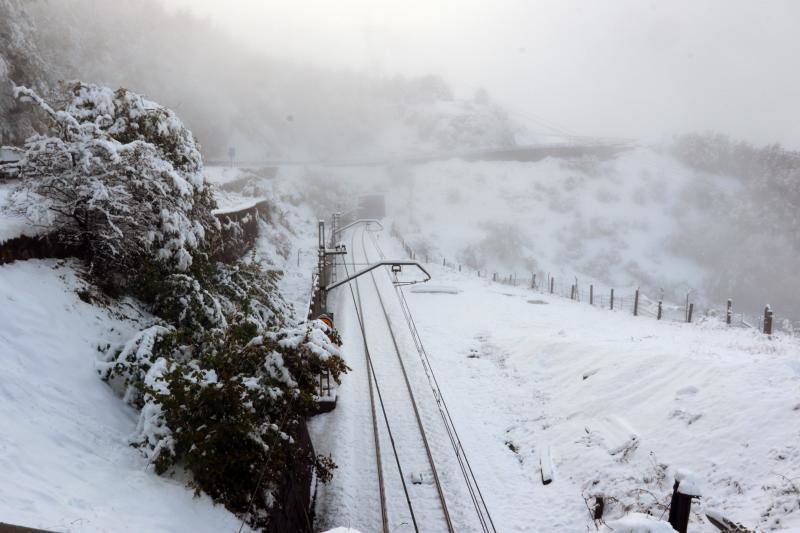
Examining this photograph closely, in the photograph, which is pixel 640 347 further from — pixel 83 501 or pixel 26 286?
pixel 26 286

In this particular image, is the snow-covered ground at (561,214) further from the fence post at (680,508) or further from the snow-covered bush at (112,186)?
the fence post at (680,508)

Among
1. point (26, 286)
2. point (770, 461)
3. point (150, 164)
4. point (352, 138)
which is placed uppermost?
point (352, 138)

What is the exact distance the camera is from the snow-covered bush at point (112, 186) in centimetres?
1030

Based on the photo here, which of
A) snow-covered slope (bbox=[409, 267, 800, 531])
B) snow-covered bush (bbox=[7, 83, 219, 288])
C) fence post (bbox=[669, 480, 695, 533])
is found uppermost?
snow-covered bush (bbox=[7, 83, 219, 288])

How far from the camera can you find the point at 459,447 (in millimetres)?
14398

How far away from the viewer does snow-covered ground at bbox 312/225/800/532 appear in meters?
9.81

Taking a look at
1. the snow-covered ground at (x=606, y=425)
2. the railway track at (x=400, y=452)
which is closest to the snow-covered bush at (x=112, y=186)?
A: the railway track at (x=400, y=452)

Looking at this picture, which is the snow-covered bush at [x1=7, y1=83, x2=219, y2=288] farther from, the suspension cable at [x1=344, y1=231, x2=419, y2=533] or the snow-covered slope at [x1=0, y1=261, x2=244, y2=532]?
the suspension cable at [x1=344, y1=231, x2=419, y2=533]

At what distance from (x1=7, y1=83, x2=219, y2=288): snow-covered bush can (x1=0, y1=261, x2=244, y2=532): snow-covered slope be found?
126 cm

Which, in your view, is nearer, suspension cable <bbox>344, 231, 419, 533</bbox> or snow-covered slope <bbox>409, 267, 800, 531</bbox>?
snow-covered slope <bbox>409, 267, 800, 531</bbox>

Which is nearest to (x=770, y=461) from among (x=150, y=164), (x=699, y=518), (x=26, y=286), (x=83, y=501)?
(x=699, y=518)

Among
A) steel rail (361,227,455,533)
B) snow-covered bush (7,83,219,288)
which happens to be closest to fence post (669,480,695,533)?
steel rail (361,227,455,533)

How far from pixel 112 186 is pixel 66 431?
5938mm

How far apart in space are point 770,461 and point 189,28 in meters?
104
